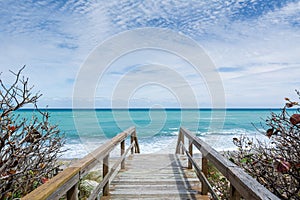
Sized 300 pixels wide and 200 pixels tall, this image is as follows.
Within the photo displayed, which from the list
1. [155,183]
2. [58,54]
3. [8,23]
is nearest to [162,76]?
[58,54]

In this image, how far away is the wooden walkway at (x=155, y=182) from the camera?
375 cm

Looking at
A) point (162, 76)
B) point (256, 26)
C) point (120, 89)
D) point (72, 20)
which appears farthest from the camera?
point (162, 76)

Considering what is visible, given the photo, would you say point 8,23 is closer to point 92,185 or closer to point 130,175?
point 92,185

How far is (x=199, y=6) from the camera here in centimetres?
744

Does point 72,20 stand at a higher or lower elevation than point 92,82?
higher

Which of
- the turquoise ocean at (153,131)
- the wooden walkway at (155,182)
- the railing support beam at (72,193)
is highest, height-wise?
the railing support beam at (72,193)

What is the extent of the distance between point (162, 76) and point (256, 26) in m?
6.59

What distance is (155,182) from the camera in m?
4.44

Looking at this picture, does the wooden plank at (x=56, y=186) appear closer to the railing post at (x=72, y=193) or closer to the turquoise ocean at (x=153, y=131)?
the railing post at (x=72, y=193)

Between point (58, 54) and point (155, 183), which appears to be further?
point (58, 54)

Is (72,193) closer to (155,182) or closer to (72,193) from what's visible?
(72,193)

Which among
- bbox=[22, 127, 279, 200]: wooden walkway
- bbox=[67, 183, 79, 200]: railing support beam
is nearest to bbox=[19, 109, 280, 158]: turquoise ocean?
bbox=[22, 127, 279, 200]: wooden walkway

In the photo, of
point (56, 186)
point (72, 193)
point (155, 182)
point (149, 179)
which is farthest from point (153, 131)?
point (56, 186)

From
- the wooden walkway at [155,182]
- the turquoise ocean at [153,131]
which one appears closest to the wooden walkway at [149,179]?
the wooden walkway at [155,182]
